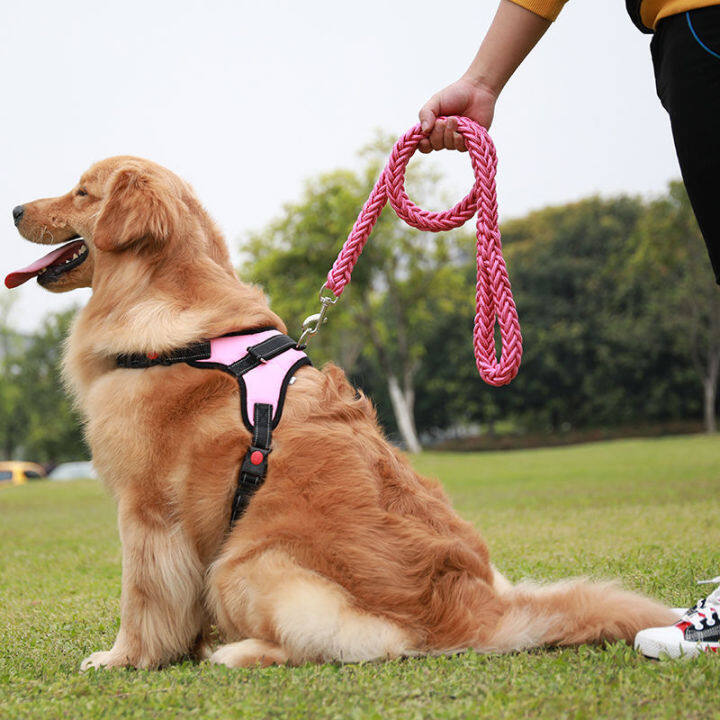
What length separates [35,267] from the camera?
11.1ft

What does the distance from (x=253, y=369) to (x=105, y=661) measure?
1.15 metres

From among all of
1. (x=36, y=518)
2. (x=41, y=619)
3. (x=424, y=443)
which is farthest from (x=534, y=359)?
(x=41, y=619)

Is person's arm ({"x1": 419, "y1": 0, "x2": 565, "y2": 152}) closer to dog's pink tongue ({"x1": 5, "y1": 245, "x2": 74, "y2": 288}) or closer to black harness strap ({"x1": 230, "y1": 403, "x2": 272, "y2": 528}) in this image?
black harness strap ({"x1": 230, "y1": 403, "x2": 272, "y2": 528})

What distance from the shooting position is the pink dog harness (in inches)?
105

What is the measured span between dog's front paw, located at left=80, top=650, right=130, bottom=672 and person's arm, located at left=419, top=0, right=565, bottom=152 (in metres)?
2.30

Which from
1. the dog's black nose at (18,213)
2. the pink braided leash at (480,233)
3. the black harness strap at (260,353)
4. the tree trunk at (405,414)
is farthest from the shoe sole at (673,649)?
the tree trunk at (405,414)

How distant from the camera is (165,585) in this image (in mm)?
2770

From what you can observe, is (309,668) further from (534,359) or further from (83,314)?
(534,359)

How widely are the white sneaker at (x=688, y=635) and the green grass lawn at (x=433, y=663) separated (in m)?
0.06

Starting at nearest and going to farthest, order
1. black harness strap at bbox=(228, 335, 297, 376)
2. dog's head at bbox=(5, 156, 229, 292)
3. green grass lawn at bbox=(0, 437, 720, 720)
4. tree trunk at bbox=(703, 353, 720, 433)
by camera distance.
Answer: green grass lawn at bbox=(0, 437, 720, 720) < black harness strap at bbox=(228, 335, 297, 376) < dog's head at bbox=(5, 156, 229, 292) < tree trunk at bbox=(703, 353, 720, 433)

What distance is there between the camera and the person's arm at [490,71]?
2.74m

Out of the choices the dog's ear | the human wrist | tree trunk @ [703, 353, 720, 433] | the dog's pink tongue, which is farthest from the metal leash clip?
tree trunk @ [703, 353, 720, 433]

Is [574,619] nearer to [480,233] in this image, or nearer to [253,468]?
[253,468]

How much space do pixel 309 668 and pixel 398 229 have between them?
28331 mm
